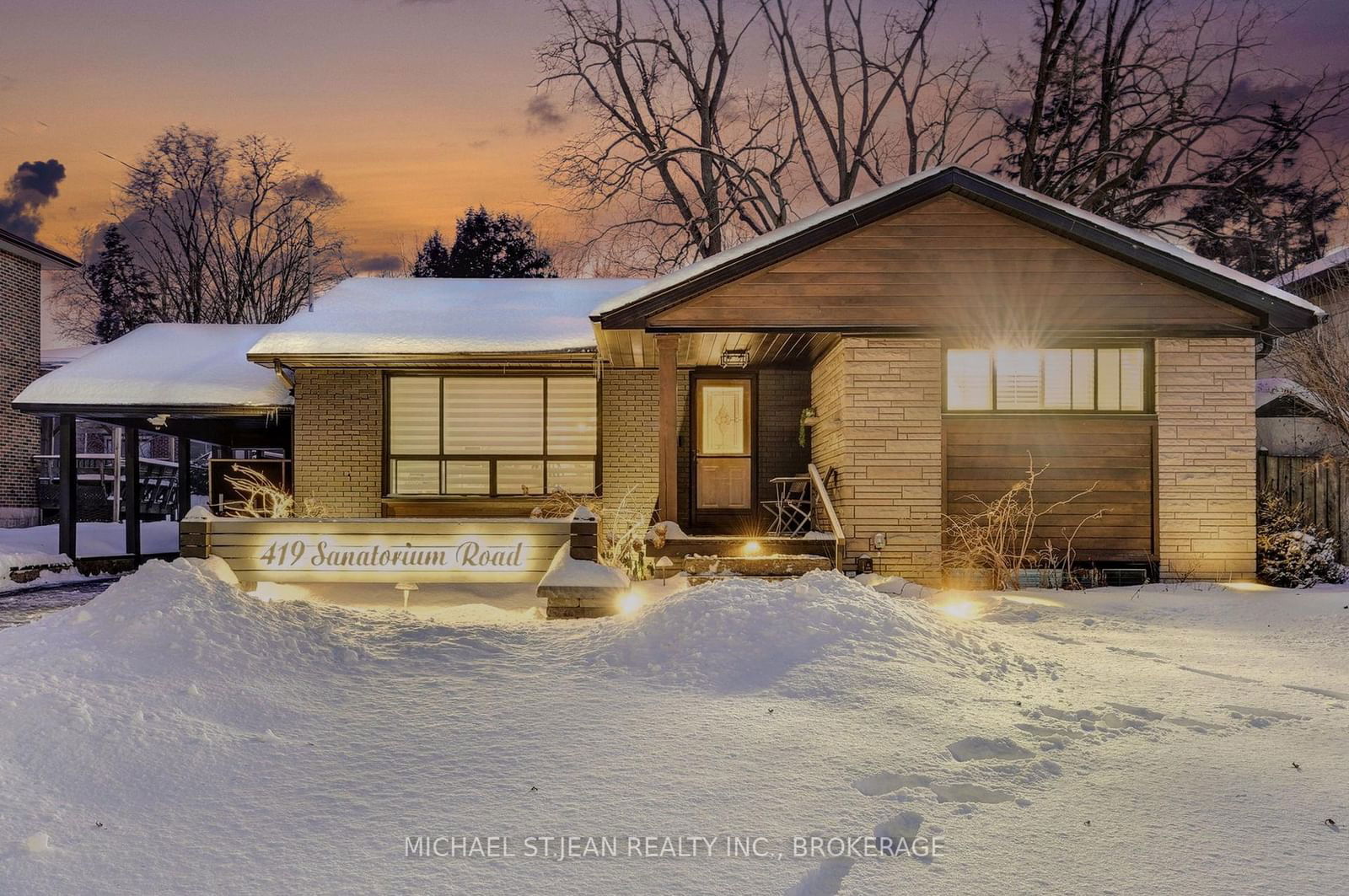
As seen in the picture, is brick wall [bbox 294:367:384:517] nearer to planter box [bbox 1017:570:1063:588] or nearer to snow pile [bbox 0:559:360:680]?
snow pile [bbox 0:559:360:680]

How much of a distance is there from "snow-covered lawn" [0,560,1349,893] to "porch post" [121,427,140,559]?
11292mm

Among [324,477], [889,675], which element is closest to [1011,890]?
[889,675]

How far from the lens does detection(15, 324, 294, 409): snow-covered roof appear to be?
46.4 ft

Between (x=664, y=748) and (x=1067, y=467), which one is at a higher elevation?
(x=1067, y=467)

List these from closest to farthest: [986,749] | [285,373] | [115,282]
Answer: [986,749] < [285,373] < [115,282]

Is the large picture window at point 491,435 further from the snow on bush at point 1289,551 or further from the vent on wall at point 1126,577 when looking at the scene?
the snow on bush at point 1289,551

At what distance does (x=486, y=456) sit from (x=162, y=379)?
6684 mm

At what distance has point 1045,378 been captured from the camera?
1109 centimetres

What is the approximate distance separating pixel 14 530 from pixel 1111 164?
31.6 meters

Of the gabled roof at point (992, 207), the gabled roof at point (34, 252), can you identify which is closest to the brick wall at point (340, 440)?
the gabled roof at point (992, 207)

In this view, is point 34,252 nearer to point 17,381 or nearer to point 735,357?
point 17,381

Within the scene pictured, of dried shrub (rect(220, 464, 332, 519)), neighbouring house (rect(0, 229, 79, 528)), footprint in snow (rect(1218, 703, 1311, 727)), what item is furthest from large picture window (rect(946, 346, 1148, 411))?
neighbouring house (rect(0, 229, 79, 528))

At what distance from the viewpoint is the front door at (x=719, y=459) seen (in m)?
13.5

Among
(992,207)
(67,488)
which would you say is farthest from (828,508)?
(67,488)
